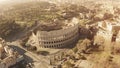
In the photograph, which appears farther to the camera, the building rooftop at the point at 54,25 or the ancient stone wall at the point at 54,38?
the building rooftop at the point at 54,25

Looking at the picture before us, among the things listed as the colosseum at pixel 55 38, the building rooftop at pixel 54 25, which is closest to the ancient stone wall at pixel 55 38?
the colosseum at pixel 55 38

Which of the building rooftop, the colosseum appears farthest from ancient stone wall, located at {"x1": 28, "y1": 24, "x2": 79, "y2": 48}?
the building rooftop

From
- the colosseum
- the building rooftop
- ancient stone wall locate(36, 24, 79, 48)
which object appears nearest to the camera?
ancient stone wall locate(36, 24, 79, 48)

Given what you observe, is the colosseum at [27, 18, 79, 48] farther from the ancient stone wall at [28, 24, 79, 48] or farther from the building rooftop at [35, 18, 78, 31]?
the building rooftop at [35, 18, 78, 31]

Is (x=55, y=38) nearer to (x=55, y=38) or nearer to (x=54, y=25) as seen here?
(x=55, y=38)

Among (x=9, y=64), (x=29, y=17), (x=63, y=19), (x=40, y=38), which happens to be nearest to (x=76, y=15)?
(x=63, y=19)

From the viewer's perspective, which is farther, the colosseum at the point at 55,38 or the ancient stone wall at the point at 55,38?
the colosseum at the point at 55,38

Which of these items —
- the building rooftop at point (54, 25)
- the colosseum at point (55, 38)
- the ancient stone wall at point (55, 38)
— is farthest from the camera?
the building rooftop at point (54, 25)

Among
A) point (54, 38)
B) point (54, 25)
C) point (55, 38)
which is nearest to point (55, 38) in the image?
point (55, 38)

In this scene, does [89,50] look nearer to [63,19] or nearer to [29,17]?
[63,19]

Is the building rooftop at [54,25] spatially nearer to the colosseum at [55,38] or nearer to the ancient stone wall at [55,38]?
the colosseum at [55,38]

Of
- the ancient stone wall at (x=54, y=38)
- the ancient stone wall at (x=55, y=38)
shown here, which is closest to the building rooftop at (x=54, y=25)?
the ancient stone wall at (x=54, y=38)

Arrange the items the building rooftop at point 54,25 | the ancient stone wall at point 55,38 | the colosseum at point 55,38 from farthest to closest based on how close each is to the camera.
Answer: the building rooftop at point 54,25 → the colosseum at point 55,38 → the ancient stone wall at point 55,38

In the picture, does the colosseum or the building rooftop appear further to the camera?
the building rooftop
